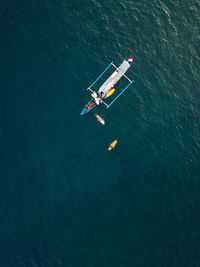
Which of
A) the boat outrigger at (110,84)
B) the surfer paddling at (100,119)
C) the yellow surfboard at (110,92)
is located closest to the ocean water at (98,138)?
the surfer paddling at (100,119)

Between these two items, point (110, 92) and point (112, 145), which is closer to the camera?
point (112, 145)

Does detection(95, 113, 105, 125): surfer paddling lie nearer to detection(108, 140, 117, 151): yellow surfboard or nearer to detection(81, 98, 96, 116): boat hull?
detection(81, 98, 96, 116): boat hull

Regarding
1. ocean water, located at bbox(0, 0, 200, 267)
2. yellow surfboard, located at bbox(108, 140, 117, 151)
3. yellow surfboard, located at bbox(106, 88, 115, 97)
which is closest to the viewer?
ocean water, located at bbox(0, 0, 200, 267)

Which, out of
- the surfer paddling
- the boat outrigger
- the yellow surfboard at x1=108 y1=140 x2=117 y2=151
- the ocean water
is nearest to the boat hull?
the boat outrigger

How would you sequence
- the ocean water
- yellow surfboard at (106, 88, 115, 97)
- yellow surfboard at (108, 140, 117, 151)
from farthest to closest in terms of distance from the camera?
1. yellow surfboard at (106, 88, 115, 97)
2. yellow surfboard at (108, 140, 117, 151)
3. the ocean water

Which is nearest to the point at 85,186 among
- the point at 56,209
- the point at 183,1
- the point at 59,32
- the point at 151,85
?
the point at 56,209

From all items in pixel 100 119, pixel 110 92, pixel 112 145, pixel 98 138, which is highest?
pixel 110 92

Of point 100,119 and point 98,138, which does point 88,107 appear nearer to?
point 100,119

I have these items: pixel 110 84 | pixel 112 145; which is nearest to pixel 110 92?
pixel 110 84

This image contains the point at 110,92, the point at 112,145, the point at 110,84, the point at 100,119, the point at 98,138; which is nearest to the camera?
the point at 112,145
